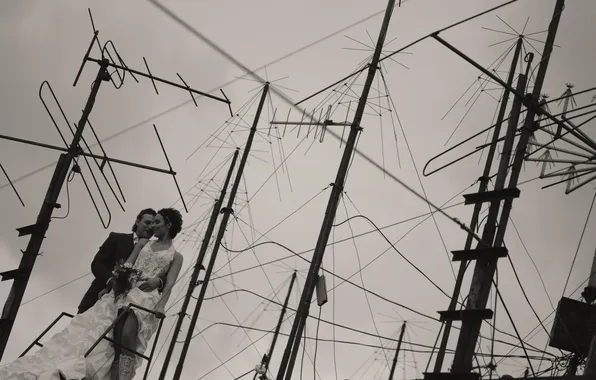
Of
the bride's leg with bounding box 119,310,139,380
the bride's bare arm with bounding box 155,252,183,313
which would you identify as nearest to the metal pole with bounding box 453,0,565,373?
the bride's bare arm with bounding box 155,252,183,313

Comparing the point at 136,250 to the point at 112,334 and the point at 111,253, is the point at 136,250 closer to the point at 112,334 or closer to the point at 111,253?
the point at 111,253

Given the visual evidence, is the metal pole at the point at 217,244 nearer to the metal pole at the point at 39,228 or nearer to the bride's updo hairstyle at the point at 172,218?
the bride's updo hairstyle at the point at 172,218

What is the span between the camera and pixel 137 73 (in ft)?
39.3

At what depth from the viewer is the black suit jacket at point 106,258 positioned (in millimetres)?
12430

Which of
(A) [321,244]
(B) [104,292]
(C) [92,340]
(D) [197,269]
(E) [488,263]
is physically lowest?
(C) [92,340]

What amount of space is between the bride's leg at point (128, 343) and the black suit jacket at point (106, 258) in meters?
0.78

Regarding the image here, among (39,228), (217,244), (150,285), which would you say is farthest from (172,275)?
(217,244)

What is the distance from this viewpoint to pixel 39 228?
10.9 meters

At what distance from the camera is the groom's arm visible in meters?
12.3

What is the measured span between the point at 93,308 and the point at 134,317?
0.68m

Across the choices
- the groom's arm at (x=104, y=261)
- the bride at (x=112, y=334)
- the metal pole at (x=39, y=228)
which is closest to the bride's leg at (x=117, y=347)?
the bride at (x=112, y=334)

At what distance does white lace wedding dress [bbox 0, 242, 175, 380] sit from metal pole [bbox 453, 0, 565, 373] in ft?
13.4

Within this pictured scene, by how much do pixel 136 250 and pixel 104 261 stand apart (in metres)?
0.45

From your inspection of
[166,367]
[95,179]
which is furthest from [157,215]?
[166,367]
